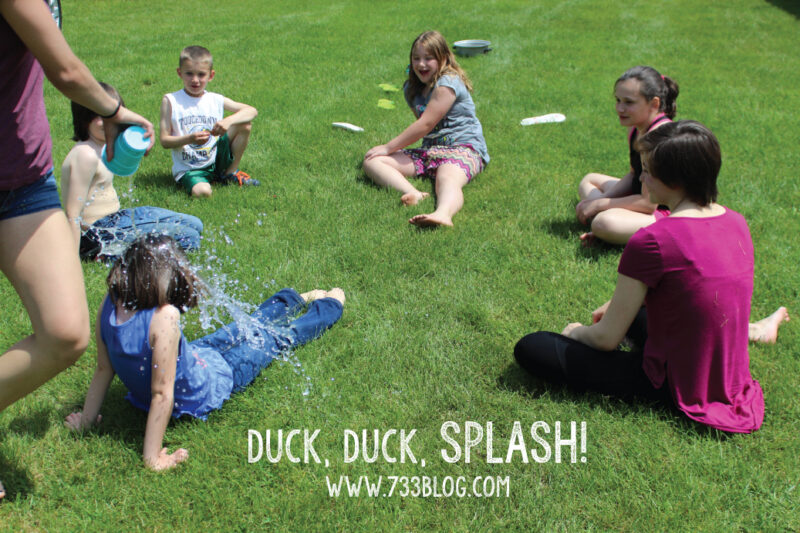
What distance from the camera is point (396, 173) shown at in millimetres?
5859

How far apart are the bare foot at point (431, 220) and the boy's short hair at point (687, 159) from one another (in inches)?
86.9

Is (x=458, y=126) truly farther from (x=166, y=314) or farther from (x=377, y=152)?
(x=166, y=314)

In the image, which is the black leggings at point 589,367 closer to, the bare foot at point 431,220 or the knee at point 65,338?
the bare foot at point 431,220

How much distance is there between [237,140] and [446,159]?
6.64ft

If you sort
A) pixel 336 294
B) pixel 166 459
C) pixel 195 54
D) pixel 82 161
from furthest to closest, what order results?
pixel 195 54, pixel 82 161, pixel 336 294, pixel 166 459

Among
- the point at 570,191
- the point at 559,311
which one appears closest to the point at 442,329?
the point at 559,311

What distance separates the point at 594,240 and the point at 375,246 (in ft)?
5.57

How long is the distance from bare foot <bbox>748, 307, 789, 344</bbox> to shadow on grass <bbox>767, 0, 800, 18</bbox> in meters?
13.5

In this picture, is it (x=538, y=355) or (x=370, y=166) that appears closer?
(x=538, y=355)

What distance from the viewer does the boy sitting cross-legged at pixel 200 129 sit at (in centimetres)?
570

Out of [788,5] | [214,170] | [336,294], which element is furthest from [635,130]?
[788,5]

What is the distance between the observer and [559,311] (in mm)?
4039

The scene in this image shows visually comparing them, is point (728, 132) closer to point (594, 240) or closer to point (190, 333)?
point (594, 240)

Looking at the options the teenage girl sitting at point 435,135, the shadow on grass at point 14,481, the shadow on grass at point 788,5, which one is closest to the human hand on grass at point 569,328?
the teenage girl sitting at point 435,135
